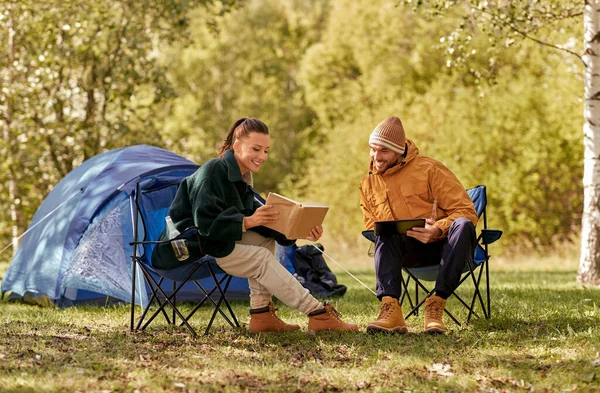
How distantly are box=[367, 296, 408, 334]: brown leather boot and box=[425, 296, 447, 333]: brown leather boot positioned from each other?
0.12m

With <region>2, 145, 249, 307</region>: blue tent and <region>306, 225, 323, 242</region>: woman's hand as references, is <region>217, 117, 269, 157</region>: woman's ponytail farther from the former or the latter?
<region>2, 145, 249, 307</region>: blue tent

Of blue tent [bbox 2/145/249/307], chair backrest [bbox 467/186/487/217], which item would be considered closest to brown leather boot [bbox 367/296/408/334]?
chair backrest [bbox 467/186/487/217]

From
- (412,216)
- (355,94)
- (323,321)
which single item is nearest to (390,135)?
(412,216)

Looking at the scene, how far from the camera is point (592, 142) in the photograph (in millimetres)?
6949

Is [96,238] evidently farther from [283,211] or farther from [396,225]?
[396,225]

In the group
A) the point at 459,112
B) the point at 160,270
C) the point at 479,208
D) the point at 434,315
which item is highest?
the point at 459,112

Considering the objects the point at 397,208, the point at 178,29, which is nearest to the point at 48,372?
the point at 397,208


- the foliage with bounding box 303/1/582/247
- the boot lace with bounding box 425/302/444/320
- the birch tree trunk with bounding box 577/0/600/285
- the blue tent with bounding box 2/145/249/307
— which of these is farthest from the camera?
the foliage with bounding box 303/1/582/247

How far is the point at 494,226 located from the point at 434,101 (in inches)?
160

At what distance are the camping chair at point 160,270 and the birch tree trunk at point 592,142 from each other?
3.27m

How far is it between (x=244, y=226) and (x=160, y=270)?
0.62 m

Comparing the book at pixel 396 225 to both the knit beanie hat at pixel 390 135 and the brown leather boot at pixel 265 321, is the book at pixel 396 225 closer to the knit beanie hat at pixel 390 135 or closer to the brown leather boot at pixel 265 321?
the knit beanie hat at pixel 390 135

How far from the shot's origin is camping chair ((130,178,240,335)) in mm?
4324

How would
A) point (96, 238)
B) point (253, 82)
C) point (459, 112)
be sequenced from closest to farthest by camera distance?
point (96, 238) → point (459, 112) → point (253, 82)
